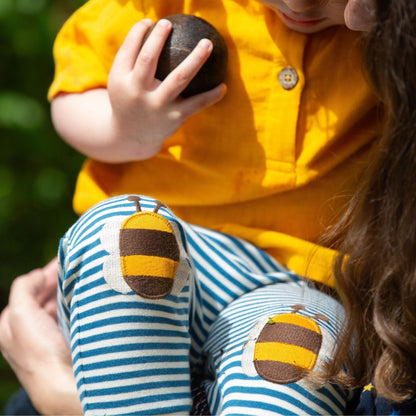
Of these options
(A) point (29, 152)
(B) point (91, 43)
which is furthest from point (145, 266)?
(A) point (29, 152)

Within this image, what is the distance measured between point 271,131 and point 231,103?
0.07 m

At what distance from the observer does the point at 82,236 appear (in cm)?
83

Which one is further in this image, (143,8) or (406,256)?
(143,8)

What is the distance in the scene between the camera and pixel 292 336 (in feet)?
2.68

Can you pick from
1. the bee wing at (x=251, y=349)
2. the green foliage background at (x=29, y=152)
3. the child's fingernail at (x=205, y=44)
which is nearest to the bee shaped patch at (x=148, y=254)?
the bee wing at (x=251, y=349)

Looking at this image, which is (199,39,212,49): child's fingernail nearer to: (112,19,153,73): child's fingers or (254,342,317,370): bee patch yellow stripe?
(112,19,153,73): child's fingers

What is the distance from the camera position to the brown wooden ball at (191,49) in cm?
86

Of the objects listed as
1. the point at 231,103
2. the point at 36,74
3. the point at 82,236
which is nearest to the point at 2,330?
the point at 82,236

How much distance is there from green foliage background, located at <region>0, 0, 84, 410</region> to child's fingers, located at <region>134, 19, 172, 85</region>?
0.94 meters

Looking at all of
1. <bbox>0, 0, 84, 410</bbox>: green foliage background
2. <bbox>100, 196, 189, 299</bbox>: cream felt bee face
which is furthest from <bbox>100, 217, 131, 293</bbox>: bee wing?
<bbox>0, 0, 84, 410</bbox>: green foliage background

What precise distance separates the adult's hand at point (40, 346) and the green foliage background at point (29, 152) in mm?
580

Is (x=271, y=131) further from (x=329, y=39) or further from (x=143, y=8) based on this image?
(x=143, y=8)

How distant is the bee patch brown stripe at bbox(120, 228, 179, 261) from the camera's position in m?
0.80

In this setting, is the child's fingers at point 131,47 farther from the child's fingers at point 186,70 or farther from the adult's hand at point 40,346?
the adult's hand at point 40,346
